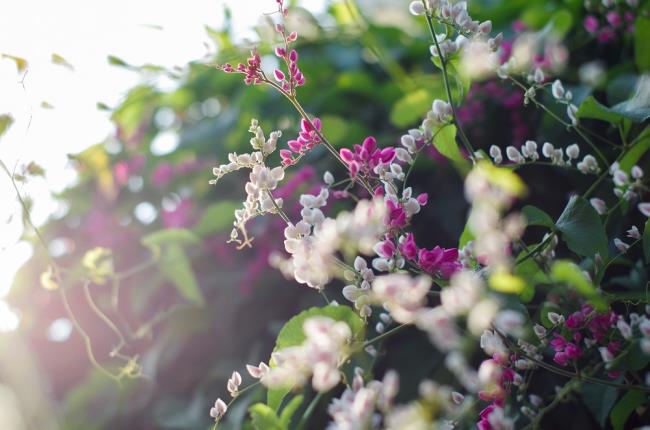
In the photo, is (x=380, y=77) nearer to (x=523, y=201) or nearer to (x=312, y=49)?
(x=312, y=49)

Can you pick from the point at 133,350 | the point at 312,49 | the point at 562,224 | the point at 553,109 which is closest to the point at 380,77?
the point at 312,49

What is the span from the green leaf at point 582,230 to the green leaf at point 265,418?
264 mm

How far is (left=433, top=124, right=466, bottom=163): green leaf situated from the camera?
0.62 metres

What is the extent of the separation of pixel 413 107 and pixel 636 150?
1.38 feet

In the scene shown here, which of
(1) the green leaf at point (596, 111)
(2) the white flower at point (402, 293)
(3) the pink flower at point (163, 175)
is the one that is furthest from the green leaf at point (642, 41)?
(3) the pink flower at point (163, 175)

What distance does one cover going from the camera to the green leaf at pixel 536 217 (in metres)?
0.54

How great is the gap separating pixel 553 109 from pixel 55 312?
120 cm

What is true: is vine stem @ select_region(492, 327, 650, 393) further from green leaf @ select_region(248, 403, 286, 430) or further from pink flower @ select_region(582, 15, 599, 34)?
pink flower @ select_region(582, 15, 599, 34)

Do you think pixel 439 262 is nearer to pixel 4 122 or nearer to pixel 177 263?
pixel 4 122

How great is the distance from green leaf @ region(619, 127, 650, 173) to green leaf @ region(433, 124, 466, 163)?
0.16 meters

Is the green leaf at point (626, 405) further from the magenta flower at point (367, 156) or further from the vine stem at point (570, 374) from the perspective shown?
the magenta flower at point (367, 156)

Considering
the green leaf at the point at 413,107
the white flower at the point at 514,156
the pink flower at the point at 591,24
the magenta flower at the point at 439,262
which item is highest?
the white flower at the point at 514,156

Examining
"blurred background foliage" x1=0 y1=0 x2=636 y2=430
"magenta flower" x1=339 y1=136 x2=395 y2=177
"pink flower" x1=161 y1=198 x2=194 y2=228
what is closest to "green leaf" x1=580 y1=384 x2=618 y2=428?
"blurred background foliage" x1=0 y1=0 x2=636 y2=430

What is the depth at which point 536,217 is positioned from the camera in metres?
0.54
